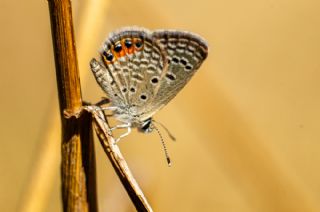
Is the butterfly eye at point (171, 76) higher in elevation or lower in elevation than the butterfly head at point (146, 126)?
higher

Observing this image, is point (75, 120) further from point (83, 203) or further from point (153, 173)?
point (153, 173)

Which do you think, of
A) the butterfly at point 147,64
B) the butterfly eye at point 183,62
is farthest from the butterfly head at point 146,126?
the butterfly eye at point 183,62

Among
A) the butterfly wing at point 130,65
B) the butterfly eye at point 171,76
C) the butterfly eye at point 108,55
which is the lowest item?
the butterfly eye at point 171,76

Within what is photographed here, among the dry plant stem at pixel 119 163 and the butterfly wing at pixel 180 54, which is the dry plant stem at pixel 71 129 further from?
the butterfly wing at pixel 180 54

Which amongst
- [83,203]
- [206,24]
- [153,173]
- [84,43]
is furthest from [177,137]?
[83,203]

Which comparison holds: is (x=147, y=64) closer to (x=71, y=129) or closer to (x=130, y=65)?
(x=130, y=65)

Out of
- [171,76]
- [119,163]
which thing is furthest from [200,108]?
[119,163]

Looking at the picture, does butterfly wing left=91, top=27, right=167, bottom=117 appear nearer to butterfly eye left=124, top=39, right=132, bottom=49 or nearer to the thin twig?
butterfly eye left=124, top=39, right=132, bottom=49
